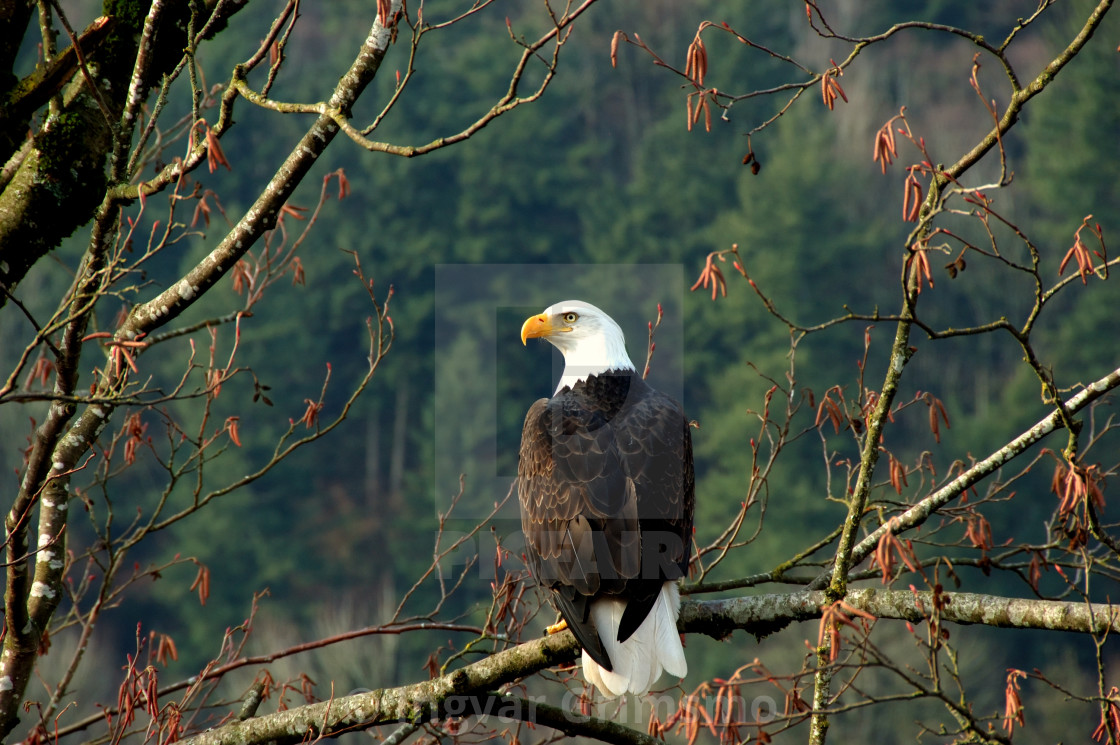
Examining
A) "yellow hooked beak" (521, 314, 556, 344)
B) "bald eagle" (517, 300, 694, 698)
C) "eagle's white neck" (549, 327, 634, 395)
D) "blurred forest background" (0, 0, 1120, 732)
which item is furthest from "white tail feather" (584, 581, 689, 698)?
"blurred forest background" (0, 0, 1120, 732)

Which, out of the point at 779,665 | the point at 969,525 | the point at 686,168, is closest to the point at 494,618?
the point at 969,525

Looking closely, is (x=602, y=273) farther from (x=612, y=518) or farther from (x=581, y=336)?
(x=612, y=518)

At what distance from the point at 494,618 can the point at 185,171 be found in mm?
1892

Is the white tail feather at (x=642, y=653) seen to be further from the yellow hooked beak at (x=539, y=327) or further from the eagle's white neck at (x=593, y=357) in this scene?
the yellow hooked beak at (x=539, y=327)

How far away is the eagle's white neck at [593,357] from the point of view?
457 centimetres

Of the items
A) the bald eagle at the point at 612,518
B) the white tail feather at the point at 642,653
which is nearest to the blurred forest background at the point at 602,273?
the bald eagle at the point at 612,518

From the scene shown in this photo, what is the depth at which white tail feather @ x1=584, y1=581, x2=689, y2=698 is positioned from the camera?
3.41m

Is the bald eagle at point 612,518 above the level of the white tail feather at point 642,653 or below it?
above

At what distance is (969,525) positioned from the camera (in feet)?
9.19

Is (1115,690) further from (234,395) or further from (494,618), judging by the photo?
(234,395)

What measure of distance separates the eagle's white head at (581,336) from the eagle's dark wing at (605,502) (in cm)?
39

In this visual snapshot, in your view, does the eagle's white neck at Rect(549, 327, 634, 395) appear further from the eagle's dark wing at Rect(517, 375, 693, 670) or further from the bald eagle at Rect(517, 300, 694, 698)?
the eagle's dark wing at Rect(517, 375, 693, 670)

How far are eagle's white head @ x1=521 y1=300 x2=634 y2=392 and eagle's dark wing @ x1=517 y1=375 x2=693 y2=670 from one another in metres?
0.39

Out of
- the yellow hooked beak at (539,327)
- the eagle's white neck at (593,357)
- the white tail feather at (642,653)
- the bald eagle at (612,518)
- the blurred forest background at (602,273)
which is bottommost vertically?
the white tail feather at (642,653)
